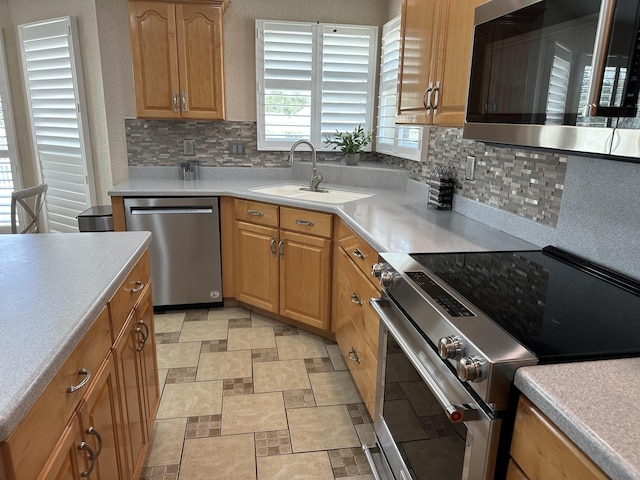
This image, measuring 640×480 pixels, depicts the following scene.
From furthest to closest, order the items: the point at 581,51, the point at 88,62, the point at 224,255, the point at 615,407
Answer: the point at 88,62
the point at 224,255
the point at 581,51
the point at 615,407

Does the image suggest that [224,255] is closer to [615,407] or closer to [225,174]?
[225,174]

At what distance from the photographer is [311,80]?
11.8ft

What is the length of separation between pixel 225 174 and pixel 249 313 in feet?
A: 3.88

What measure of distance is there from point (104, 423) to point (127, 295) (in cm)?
43

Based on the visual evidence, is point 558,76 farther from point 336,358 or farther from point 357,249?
point 336,358

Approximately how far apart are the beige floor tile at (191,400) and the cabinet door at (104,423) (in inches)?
31.0

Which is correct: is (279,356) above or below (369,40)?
below

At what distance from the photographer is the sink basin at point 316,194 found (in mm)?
3062

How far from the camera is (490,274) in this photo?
1496 mm

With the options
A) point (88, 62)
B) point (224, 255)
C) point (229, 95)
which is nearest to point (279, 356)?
point (224, 255)

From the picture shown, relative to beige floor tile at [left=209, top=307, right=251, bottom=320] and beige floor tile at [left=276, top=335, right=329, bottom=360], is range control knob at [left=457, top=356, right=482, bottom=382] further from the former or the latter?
beige floor tile at [left=209, top=307, right=251, bottom=320]

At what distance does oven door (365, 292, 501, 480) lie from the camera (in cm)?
104

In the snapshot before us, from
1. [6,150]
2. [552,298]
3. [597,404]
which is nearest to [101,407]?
[597,404]

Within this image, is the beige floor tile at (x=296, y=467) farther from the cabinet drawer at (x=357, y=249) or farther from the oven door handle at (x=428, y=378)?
the cabinet drawer at (x=357, y=249)
